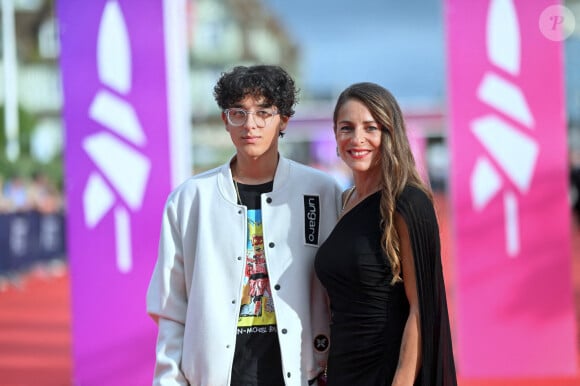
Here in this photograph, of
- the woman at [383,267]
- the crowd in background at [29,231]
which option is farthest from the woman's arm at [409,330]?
the crowd in background at [29,231]

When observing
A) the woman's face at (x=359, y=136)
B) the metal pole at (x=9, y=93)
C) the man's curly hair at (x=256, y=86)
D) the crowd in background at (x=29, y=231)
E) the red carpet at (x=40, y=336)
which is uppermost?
the metal pole at (x=9, y=93)

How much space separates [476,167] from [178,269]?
327 centimetres

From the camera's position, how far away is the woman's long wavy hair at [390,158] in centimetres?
218

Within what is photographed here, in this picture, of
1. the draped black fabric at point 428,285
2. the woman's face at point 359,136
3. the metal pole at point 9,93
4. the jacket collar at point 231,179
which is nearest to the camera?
the draped black fabric at point 428,285

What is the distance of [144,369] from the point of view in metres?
4.53

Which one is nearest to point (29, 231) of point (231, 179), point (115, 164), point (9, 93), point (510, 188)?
point (9, 93)

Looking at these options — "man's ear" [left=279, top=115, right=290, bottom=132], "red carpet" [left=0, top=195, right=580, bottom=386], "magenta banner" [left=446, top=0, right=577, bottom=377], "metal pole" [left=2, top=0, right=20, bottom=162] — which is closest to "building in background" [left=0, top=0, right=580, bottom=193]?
"metal pole" [left=2, top=0, right=20, bottom=162]

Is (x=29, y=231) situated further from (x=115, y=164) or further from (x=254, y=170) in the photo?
(x=254, y=170)

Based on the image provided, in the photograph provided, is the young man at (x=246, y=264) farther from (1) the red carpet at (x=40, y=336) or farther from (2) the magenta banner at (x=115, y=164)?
(2) the magenta banner at (x=115, y=164)

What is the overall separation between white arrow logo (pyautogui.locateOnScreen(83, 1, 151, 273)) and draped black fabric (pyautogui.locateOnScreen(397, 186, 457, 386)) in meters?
2.58

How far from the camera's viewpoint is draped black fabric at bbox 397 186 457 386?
216 cm

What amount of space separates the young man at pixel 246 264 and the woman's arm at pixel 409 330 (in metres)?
0.34

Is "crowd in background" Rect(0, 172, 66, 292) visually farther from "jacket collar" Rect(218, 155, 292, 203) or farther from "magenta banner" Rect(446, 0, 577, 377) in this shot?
"jacket collar" Rect(218, 155, 292, 203)

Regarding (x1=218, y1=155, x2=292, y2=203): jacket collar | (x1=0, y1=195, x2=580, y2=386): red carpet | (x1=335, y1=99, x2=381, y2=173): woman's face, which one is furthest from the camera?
(x1=0, y1=195, x2=580, y2=386): red carpet
